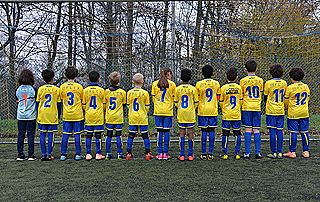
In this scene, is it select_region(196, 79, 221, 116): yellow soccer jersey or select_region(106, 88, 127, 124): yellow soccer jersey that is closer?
select_region(196, 79, 221, 116): yellow soccer jersey

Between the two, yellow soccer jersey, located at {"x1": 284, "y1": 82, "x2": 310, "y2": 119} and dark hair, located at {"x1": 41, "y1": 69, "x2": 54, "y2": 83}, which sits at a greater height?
dark hair, located at {"x1": 41, "y1": 69, "x2": 54, "y2": 83}

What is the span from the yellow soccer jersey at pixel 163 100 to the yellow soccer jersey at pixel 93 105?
1069mm

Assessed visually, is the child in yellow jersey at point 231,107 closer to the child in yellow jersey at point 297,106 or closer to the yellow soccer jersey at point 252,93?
the yellow soccer jersey at point 252,93

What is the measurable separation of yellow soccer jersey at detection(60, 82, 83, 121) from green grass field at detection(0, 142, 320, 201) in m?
0.88

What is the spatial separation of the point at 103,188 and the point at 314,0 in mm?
12627

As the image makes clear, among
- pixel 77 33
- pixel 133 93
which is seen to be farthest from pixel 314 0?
pixel 133 93

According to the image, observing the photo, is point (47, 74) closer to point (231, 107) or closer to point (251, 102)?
point (231, 107)

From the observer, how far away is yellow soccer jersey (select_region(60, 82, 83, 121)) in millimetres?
7090

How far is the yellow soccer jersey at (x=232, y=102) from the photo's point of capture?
7.04 meters

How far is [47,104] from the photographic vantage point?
23.4 ft

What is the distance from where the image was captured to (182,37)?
12.2m

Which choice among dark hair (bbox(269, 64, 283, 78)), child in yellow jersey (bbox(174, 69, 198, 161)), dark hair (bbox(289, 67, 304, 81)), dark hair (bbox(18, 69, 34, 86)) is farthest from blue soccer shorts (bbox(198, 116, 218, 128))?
dark hair (bbox(18, 69, 34, 86))

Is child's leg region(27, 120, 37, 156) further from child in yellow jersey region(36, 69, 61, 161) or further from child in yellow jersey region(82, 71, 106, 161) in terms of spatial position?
child in yellow jersey region(82, 71, 106, 161)

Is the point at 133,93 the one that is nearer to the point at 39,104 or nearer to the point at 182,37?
the point at 39,104
